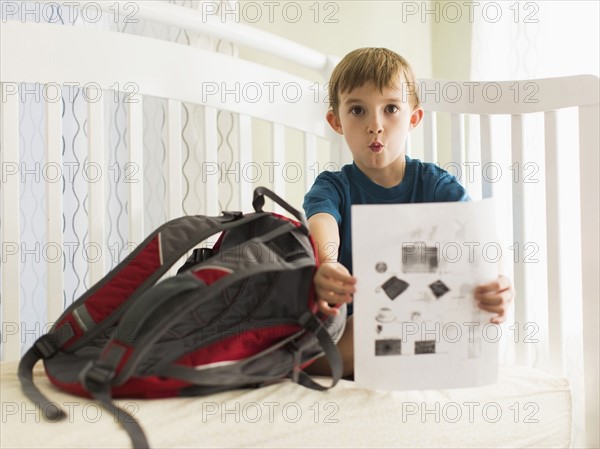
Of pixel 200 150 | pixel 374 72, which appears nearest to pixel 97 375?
pixel 374 72

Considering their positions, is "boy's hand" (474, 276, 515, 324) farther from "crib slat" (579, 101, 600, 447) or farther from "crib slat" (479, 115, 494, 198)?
"crib slat" (479, 115, 494, 198)

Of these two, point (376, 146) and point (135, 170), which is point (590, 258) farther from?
point (135, 170)

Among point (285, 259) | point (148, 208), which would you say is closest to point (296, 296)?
point (285, 259)

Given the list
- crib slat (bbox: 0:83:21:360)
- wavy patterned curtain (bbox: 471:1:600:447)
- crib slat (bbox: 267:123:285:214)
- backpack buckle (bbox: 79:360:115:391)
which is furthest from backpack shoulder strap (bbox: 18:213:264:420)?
wavy patterned curtain (bbox: 471:1:600:447)

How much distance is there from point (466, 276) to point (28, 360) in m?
0.54

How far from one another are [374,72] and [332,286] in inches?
16.5

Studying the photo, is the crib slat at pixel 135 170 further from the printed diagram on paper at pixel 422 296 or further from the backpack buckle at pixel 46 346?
the printed diagram on paper at pixel 422 296

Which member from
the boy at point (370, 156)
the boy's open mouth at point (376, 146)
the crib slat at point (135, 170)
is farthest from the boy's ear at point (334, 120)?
the crib slat at point (135, 170)

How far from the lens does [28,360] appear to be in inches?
34.4

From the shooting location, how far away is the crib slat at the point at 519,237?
Answer: 1.24m

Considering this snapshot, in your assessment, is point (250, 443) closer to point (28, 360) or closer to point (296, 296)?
point (296, 296)

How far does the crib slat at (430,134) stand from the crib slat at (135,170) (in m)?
0.54

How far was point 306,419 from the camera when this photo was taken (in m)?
0.79

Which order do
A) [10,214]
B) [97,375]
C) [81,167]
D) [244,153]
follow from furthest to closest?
[81,167] < [244,153] < [10,214] < [97,375]
